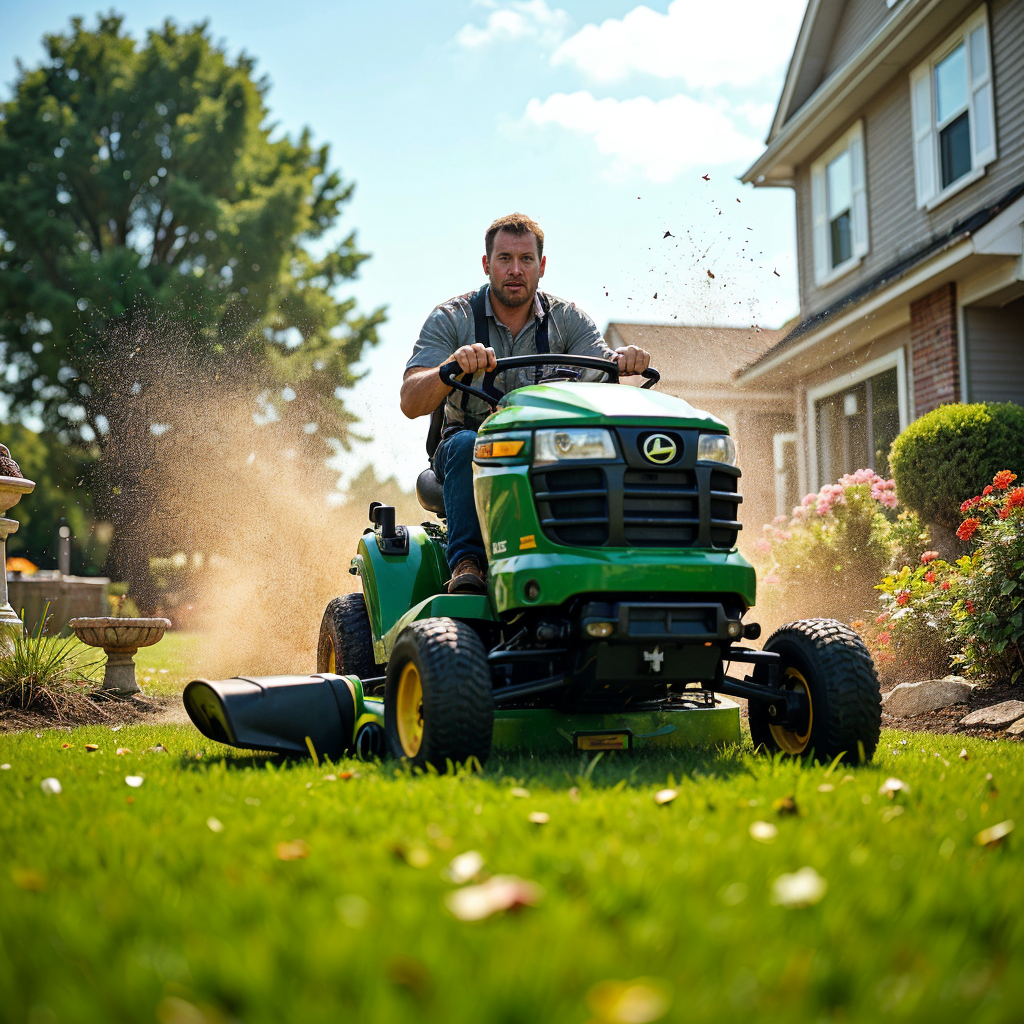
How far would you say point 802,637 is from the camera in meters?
3.23

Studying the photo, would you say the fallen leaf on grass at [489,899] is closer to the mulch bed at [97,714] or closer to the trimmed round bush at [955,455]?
the mulch bed at [97,714]

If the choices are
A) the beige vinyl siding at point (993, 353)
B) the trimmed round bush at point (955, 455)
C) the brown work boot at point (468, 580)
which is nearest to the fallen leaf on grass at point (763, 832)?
the brown work boot at point (468, 580)

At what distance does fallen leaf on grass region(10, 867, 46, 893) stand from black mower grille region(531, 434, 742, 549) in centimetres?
170

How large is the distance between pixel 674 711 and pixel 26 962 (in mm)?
2442

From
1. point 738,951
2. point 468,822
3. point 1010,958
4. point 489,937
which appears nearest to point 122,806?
point 468,822

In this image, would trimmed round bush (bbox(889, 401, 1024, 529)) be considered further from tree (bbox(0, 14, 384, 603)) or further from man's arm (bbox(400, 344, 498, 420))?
tree (bbox(0, 14, 384, 603))

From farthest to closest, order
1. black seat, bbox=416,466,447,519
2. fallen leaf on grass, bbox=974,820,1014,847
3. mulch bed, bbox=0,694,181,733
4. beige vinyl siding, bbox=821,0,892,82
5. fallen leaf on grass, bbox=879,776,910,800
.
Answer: beige vinyl siding, bbox=821,0,892,82 < mulch bed, bbox=0,694,181,733 < black seat, bbox=416,466,447,519 < fallen leaf on grass, bbox=879,776,910,800 < fallen leaf on grass, bbox=974,820,1014,847

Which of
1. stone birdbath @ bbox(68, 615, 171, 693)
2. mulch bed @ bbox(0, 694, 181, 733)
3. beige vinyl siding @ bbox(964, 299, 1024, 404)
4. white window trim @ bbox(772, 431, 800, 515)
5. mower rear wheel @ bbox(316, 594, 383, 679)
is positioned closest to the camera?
mower rear wheel @ bbox(316, 594, 383, 679)

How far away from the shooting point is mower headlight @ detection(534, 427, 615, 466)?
2953mm

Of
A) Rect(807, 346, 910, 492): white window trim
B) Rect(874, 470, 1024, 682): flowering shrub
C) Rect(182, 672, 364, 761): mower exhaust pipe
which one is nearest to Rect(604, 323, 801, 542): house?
Rect(807, 346, 910, 492): white window trim

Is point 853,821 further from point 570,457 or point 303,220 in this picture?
point 303,220

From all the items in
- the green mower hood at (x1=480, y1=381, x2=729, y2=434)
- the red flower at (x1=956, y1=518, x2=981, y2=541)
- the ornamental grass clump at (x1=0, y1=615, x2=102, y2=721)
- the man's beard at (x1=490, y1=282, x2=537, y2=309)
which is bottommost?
the ornamental grass clump at (x1=0, y1=615, x2=102, y2=721)

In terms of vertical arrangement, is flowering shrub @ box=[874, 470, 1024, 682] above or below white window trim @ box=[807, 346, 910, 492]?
below

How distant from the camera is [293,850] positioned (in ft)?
5.87
